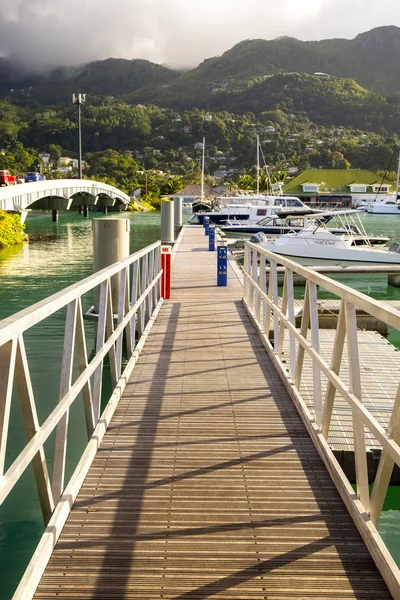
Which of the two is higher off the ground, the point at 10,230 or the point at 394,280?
the point at 10,230

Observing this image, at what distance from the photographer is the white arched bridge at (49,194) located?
1331 inches

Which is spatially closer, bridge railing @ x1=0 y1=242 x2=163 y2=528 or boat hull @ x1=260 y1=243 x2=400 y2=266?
bridge railing @ x1=0 y1=242 x2=163 y2=528

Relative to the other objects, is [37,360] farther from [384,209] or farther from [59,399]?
[384,209]

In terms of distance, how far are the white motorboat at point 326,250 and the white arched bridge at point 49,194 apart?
55.8ft

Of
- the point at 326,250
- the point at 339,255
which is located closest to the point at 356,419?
the point at 339,255

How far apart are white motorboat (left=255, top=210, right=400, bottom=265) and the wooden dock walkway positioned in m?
18.4

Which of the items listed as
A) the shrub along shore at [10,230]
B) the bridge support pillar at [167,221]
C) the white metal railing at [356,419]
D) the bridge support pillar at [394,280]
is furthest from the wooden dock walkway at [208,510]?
the shrub along shore at [10,230]

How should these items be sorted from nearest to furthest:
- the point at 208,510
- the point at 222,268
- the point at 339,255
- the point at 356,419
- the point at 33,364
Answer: the point at 356,419 → the point at 208,510 → the point at 33,364 → the point at 222,268 → the point at 339,255

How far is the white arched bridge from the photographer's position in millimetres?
33812

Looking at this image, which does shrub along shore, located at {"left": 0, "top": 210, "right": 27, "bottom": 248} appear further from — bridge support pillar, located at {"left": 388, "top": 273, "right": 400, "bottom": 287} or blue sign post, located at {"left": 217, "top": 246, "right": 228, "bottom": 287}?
blue sign post, located at {"left": 217, "top": 246, "right": 228, "bottom": 287}

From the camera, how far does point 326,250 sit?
23.9 meters

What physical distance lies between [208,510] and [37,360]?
306 inches

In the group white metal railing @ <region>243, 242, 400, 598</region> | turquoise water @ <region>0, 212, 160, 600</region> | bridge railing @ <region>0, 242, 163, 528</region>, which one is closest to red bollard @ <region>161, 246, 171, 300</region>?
turquoise water @ <region>0, 212, 160, 600</region>

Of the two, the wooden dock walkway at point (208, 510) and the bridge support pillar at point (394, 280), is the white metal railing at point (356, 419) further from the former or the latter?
the bridge support pillar at point (394, 280)
